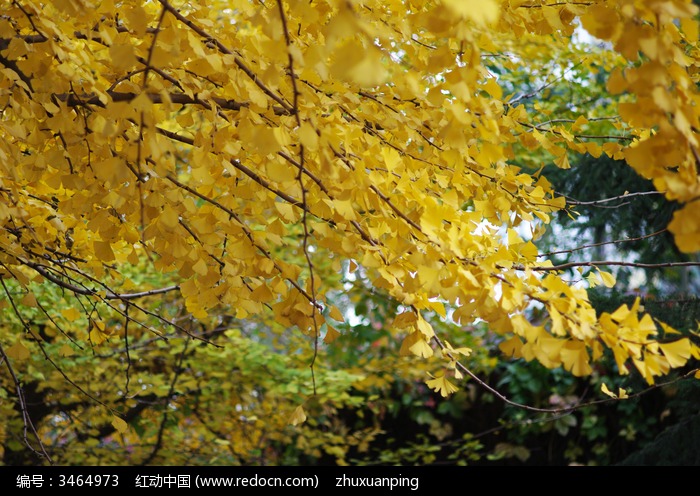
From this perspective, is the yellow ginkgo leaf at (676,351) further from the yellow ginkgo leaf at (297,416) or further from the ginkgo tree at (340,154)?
the yellow ginkgo leaf at (297,416)

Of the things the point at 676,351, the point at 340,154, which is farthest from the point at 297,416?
the point at 676,351

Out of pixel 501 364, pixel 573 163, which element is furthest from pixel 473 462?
pixel 573 163

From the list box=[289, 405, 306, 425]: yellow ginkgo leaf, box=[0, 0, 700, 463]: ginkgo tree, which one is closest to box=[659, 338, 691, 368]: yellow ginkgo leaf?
box=[0, 0, 700, 463]: ginkgo tree

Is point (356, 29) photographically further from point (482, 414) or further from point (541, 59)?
point (482, 414)

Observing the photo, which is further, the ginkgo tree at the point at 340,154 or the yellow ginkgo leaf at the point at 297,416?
the yellow ginkgo leaf at the point at 297,416

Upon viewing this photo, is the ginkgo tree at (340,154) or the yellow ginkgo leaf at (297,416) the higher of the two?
the ginkgo tree at (340,154)

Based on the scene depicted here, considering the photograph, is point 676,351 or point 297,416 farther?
point 297,416

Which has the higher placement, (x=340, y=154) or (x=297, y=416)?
(x=340, y=154)

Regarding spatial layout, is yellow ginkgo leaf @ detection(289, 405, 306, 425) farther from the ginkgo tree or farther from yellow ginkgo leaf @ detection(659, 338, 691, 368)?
yellow ginkgo leaf @ detection(659, 338, 691, 368)

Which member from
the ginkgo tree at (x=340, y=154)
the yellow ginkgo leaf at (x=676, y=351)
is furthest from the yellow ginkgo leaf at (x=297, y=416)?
the yellow ginkgo leaf at (x=676, y=351)

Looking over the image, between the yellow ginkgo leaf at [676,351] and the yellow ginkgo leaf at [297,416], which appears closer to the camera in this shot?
the yellow ginkgo leaf at [676,351]

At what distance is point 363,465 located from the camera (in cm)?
479

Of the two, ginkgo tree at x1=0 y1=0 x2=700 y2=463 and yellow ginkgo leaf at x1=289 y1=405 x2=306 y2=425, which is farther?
yellow ginkgo leaf at x1=289 y1=405 x2=306 y2=425

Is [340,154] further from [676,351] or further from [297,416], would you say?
[676,351]
